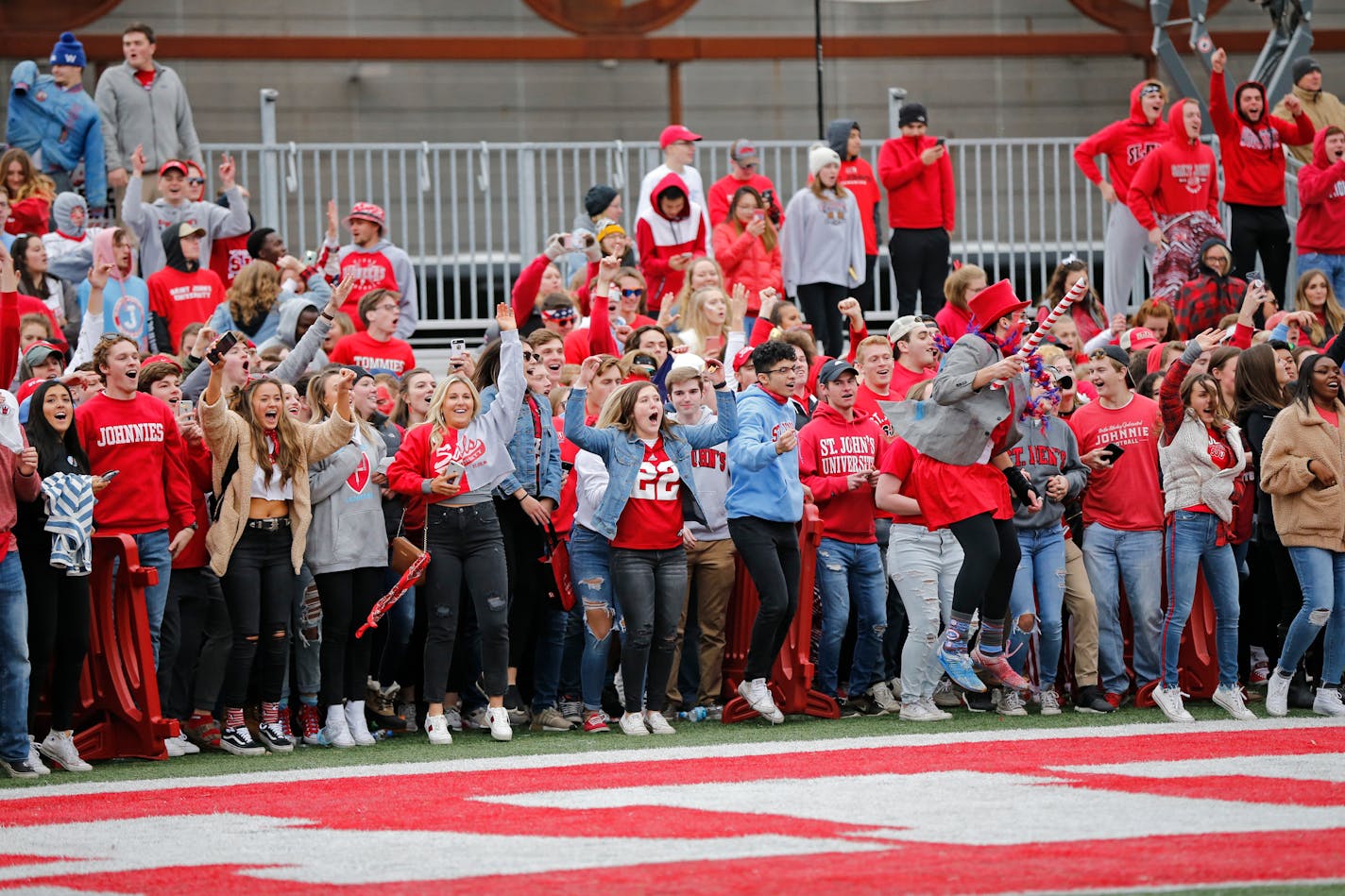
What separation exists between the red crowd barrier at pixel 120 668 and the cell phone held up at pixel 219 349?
3.38 ft

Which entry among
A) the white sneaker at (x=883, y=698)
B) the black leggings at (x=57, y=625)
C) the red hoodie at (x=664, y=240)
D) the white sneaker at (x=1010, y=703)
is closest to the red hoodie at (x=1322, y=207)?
the red hoodie at (x=664, y=240)

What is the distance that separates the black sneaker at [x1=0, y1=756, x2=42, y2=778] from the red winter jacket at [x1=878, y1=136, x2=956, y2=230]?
9288mm

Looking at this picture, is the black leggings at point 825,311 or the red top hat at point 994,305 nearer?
the red top hat at point 994,305

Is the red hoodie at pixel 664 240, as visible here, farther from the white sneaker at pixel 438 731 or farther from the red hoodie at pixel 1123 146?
the white sneaker at pixel 438 731

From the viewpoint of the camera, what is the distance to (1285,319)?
42.5ft

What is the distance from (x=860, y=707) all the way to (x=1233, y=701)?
6.73ft

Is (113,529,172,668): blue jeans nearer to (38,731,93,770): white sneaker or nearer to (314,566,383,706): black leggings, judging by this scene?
(38,731,93,770): white sneaker

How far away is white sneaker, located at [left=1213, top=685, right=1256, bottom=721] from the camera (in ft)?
35.5

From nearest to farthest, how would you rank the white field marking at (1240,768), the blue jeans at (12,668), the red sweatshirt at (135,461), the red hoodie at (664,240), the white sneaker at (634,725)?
1. the white field marking at (1240,768)
2. the blue jeans at (12,668)
3. the red sweatshirt at (135,461)
4. the white sneaker at (634,725)
5. the red hoodie at (664,240)

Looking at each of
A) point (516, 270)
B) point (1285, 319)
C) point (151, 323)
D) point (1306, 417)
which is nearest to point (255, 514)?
point (151, 323)

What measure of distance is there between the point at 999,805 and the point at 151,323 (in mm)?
8431

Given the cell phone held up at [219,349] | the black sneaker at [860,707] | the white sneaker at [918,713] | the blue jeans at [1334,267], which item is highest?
the blue jeans at [1334,267]

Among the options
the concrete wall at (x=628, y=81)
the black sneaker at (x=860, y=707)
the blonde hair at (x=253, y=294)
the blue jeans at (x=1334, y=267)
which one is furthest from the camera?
the concrete wall at (x=628, y=81)

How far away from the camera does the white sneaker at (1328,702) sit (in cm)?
1088
